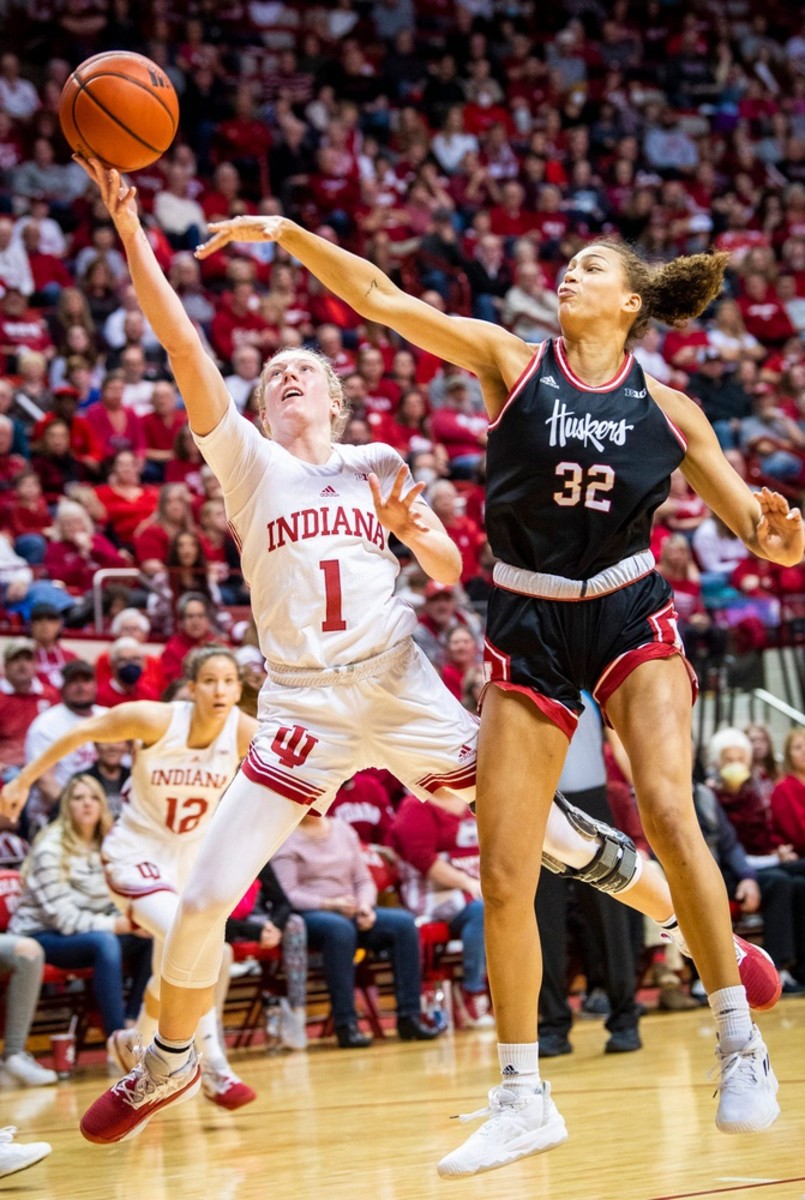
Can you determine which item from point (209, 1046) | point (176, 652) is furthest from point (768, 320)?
point (209, 1046)

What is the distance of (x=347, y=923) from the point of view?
9.13 metres

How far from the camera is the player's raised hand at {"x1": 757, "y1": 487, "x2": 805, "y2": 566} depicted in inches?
174

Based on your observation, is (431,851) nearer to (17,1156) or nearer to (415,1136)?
(415,1136)

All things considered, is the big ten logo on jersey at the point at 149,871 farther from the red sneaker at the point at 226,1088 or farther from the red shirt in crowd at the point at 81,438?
the red shirt in crowd at the point at 81,438

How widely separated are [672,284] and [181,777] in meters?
3.59

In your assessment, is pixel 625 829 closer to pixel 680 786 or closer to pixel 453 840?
pixel 453 840

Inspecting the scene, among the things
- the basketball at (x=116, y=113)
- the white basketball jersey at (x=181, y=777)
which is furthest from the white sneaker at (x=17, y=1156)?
the basketball at (x=116, y=113)

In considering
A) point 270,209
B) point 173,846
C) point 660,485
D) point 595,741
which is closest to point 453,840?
point 595,741

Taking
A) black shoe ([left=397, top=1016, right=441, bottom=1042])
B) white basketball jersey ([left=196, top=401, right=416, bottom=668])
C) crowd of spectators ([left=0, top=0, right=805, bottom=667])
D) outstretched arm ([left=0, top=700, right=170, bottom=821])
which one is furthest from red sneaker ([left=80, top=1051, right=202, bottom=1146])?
crowd of spectators ([left=0, top=0, right=805, bottom=667])

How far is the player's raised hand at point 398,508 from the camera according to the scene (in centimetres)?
470

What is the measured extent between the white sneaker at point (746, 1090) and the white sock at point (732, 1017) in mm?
18

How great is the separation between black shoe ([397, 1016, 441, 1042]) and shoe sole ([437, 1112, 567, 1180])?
5.09 meters

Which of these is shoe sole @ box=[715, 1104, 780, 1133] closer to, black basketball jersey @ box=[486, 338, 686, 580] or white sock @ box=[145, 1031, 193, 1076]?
black basketball jersey @ box=[486, 338, 686, 580]

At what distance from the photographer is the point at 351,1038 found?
29.5 ft
